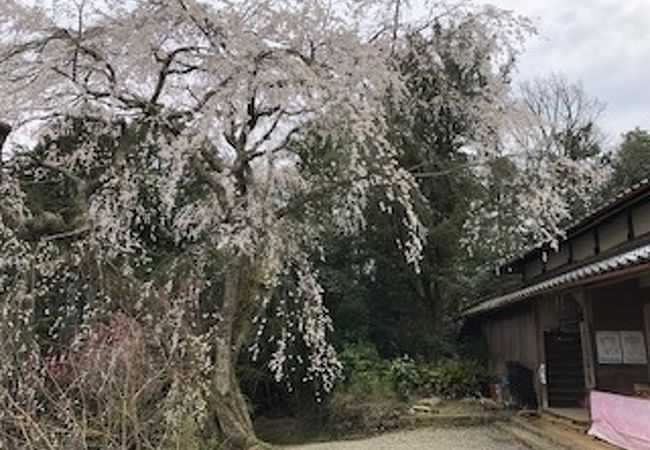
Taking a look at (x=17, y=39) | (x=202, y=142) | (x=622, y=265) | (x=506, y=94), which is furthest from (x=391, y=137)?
(x=17, y=39)

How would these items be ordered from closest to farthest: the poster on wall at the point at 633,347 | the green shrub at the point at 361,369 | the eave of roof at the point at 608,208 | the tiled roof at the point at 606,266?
1. the tiled roof at the point at 606,266
2. the eave of roof at the point at 608,208
3. the poster on wall at the point at 633,347
4. the green shrub at the point at 361,369

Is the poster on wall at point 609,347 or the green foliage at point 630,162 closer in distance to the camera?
the poster on wall at point 609,347

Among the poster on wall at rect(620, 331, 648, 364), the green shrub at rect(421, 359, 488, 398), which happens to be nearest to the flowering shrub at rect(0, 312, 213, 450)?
the poster on wall at rect(620, 331, 648, 364)

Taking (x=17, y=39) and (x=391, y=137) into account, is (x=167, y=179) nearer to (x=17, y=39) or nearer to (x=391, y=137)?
(x=17, y=39)

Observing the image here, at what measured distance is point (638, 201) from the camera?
32.3ft

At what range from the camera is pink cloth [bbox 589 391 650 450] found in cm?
698

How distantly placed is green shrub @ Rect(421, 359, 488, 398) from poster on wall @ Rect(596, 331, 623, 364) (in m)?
4.38

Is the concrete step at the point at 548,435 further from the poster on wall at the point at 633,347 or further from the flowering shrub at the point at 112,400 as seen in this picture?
the flowering shrub at the point at 112,400

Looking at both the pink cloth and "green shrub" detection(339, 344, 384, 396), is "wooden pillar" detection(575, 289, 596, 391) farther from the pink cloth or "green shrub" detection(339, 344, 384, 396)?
"green shrub" detection(339, 344, 384, 396)

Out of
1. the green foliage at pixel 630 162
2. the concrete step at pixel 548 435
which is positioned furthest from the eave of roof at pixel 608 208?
the green foliage at pixel 630 162

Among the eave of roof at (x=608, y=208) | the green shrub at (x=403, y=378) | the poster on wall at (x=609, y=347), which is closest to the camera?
the eave of roof at (x=608, y=208)

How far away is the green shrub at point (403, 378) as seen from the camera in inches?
544

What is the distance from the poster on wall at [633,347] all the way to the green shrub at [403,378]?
484 cm

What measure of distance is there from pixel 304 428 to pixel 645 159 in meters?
14.6
